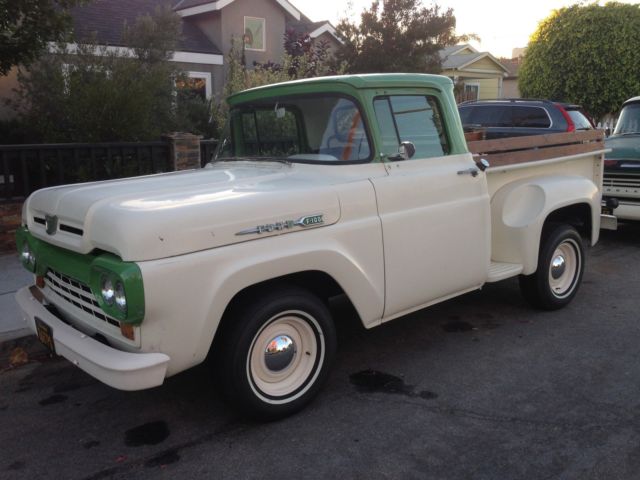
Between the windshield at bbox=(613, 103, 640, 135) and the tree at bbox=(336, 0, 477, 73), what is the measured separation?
8999 millimetres

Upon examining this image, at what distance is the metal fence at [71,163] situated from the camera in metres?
7.11

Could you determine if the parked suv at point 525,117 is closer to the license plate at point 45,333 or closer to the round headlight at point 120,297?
the license plate at point 45,333

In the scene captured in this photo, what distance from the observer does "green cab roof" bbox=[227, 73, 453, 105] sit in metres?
3.83

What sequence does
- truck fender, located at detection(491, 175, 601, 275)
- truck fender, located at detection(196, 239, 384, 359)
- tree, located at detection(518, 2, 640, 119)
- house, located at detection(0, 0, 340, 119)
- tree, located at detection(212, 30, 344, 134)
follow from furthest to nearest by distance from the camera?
tree, located at detection(518, 2, 640, 119) < house, located at detection(0, 0, 340, 119) < tree, located at detection(212, 30, 344, 134) < truck fender, located at detection(491, 175, 601, 275) < truck fender, located at detection(196, 239, 384, 359)

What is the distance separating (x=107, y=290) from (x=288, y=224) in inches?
38.9

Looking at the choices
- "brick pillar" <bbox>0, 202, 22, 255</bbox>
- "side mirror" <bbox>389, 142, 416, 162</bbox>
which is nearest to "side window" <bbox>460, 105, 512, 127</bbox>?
"side mirror" <bbox>389, 142, 416, 162</bbox>

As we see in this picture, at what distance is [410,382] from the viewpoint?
12.9ft

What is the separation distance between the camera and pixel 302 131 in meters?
4.02

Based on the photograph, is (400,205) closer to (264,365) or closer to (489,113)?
(264,365)

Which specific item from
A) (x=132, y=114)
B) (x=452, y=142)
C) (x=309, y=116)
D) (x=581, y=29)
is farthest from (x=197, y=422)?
(x=581, y=29)

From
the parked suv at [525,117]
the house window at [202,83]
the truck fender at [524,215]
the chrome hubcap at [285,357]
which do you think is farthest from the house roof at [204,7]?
the chrome hubcap at [285,357]

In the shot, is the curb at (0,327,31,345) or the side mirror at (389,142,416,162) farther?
the curb at (0,327,31,345)

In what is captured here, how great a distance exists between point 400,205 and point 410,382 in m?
1.17

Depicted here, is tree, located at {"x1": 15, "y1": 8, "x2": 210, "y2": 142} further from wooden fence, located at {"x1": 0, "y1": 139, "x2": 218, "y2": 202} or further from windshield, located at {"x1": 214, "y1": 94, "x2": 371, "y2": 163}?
windshield, located at {"x1": 214, "y1": 94, "x2": 371, "y2": 163}
